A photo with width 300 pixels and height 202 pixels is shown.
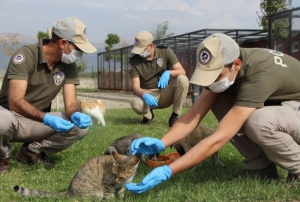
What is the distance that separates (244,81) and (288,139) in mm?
716

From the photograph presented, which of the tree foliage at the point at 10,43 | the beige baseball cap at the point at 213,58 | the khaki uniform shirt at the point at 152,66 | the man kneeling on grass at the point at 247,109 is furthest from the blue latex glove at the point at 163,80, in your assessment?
the tree foliage at the point at 10,43

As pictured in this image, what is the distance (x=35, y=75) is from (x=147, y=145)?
1781 millimetres

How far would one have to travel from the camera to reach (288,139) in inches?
131

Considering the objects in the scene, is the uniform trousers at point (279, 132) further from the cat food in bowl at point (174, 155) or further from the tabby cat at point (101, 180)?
the cat food in bowl at point (174, 155)

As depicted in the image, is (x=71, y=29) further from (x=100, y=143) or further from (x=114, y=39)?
(x=114, y=39)

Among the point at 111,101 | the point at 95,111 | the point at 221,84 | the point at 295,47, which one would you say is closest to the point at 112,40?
the point at 111,101

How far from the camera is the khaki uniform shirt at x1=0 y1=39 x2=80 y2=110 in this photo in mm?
4047

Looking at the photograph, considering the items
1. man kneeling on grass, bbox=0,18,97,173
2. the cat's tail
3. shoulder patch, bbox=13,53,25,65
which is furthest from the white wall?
the cat's tail

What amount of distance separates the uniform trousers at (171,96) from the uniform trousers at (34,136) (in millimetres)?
3017

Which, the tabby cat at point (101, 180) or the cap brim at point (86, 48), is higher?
the cap brim at point (86, 48)

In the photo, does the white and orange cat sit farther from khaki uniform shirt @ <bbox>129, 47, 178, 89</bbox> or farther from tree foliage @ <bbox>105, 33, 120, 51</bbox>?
tree foliage @ <bbox>105, 33, 120, 51</bbox>

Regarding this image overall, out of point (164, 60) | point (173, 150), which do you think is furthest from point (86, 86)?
point (173, 150)

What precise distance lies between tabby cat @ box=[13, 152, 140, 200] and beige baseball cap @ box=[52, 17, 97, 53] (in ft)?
4.82

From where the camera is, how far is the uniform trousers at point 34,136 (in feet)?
13.3
